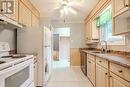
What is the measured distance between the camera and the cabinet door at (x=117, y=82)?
1.95 m

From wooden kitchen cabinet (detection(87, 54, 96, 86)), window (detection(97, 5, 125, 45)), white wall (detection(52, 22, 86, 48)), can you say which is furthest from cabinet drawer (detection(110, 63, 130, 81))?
white wall (detection(52, 22, 86, 48))

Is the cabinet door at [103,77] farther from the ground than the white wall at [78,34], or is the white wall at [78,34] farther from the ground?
the white wall at [78,34]

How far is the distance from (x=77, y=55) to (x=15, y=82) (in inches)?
259

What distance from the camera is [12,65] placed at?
1.91m

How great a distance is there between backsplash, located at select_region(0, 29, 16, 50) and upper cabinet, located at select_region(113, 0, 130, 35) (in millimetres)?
2146

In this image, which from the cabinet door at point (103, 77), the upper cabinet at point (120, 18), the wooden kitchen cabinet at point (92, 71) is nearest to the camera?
the upper cabinet at point (120, 18)

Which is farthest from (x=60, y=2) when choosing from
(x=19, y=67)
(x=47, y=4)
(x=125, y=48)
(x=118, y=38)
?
(x=19, y=67)

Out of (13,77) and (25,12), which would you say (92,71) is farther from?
(13,77)

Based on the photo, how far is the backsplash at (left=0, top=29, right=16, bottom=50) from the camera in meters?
3.37

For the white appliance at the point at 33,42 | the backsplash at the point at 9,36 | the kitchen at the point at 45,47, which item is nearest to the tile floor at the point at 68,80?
the kitchen at the point at 45,47

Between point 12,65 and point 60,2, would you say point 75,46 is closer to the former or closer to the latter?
point 60,2

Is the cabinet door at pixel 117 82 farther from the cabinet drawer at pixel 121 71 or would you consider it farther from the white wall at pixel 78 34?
the white wall at pixel 78 34

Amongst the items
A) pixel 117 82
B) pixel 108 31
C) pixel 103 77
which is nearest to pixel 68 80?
pixel 108 31

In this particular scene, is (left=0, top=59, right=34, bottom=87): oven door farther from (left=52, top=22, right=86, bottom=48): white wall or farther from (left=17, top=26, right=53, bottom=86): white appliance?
(left=52, top=22, right=86, bottom=48): white wall
